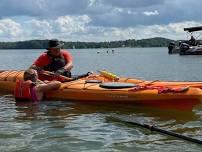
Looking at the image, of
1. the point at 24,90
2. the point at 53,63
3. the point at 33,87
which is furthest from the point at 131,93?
the point at 53,63

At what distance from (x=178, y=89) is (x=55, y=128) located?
2.93m

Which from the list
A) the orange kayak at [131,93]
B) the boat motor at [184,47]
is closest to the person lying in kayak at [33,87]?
the orange kayak at [131,93]

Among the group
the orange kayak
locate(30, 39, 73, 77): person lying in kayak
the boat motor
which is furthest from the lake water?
the boat motor

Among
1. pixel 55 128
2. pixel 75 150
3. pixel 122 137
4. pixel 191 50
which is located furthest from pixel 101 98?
pixel 191 50

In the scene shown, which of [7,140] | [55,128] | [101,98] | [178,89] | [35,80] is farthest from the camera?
[35,80]

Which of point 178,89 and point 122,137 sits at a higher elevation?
point 178,89

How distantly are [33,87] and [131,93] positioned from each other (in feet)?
9.76

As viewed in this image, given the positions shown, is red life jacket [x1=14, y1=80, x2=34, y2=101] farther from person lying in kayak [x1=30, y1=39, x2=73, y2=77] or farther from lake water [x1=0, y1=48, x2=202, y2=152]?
person lying in kayak [x1=30, y1=39, x2=73, y2=77]

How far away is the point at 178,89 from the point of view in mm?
9844

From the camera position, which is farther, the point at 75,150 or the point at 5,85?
the point at 5,85

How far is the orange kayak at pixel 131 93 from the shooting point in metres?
9.81

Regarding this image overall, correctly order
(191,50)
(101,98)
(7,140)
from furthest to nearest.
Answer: (191,50) < (101,98) < (7,140)

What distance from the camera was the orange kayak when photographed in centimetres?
981

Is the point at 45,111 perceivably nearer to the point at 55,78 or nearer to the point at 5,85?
the point at 55,78
